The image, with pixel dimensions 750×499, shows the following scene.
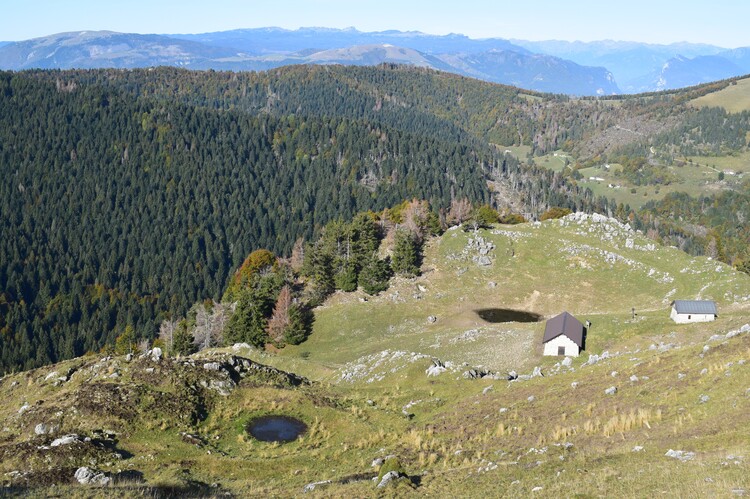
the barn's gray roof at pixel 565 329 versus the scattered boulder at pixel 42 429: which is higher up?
the scattered boulder at pixel 42 429

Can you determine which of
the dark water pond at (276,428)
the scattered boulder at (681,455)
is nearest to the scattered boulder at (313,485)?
the dark water pond at (276,428)

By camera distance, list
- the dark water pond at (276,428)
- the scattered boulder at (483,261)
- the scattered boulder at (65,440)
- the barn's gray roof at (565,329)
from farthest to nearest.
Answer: the scattered boulder at (483,261)
the barn's gray roof at (565,329)
the dark water pond at (276,428)
the scattered boulder at (65,440)

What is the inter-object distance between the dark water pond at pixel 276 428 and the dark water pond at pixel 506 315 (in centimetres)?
5825

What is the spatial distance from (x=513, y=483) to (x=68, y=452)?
29867mm

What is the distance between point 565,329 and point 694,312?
19845mm

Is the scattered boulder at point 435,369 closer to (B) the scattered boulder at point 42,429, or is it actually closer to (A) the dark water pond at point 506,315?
(B) the scattered boulder at point 42,429

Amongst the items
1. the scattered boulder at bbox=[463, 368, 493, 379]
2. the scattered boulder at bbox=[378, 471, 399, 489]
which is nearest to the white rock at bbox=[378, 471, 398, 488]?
the scattered boulder at bbox=[378, 471, 399, 489]

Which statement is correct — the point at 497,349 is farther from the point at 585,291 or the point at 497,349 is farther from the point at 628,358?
the point at 585,291

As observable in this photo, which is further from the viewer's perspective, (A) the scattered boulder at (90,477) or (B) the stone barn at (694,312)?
(B) the stone barn at (694,312)

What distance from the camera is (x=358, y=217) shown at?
134 meters

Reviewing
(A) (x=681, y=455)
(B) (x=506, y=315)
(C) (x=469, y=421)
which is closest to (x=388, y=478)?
(C) (x=469, y=421)

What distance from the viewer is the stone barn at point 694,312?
268 feet

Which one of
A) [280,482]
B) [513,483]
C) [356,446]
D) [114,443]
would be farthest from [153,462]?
[513,483]

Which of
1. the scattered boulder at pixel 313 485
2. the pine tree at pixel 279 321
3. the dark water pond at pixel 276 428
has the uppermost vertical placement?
the scattered boulder at pixel 313 485
